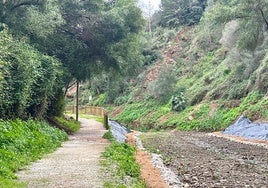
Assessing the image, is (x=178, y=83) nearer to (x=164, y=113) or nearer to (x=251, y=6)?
(x=164, y=113)

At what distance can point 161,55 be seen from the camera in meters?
69.8

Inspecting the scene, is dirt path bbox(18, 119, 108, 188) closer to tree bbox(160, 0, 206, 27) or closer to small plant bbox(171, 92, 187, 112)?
small plant bbox(171, 92, 187, 112)

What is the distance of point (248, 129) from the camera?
29.6 metres

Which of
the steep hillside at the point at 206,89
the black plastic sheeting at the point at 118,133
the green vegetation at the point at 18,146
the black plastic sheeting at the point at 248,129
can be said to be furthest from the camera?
the steep hillside at the point at 206,89

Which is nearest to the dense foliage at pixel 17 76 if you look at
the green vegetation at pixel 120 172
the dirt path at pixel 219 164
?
the green vegetation at pixel 120 172

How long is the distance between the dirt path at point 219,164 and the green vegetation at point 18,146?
4.76 meters

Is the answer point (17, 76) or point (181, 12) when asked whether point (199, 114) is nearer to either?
point (17, 76)

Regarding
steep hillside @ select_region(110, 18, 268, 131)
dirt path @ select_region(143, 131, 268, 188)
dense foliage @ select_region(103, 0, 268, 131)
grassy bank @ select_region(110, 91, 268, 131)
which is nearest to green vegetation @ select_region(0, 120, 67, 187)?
dirt path @ select_region(143, 131, 268, 188)

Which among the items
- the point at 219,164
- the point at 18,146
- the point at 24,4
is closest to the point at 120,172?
the point at 18,146

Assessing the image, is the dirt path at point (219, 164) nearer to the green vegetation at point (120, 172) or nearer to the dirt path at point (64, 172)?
the green vegetation at point (120, 172)

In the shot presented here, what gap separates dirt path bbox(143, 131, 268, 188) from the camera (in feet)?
41.3

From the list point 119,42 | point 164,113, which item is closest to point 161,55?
point 164,113

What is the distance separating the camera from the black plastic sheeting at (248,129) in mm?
26906

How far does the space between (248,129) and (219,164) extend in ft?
46.6
